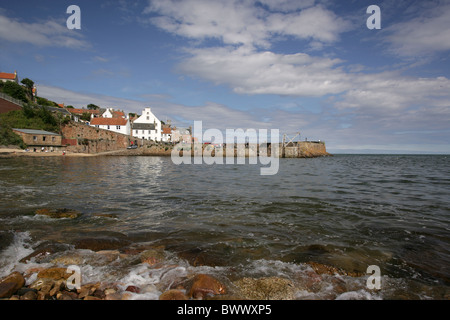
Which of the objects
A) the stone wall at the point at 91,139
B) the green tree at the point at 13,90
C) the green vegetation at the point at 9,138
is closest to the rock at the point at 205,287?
the green vegetation at the point at 9,138

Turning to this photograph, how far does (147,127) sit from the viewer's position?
9094 centimetres

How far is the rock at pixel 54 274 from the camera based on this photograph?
4805mm

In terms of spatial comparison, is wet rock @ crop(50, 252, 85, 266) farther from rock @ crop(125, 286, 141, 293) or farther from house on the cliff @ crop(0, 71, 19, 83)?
house on the cliff @ crop(0, 71, 19, 83)

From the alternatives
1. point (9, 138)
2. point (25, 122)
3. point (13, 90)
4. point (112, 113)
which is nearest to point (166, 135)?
point (112, 113)

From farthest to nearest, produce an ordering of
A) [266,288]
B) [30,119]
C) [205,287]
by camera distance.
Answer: [30,119], [266,288], [205,287]

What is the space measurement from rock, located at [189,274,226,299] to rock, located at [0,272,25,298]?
3287 mm

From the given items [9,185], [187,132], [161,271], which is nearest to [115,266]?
[161,271]

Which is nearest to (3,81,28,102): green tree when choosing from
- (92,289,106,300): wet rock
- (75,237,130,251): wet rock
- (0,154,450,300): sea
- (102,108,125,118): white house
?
(102,108,125,118): white house

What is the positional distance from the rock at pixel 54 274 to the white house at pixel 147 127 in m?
90.3

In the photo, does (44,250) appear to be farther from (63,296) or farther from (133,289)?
(133,289)

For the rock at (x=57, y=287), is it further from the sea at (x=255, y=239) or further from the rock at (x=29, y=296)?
the sea at (x=255, y=239)

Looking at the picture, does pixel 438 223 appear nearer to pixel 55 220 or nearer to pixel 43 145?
pixel 55 220

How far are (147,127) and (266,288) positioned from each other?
93.5 metres
